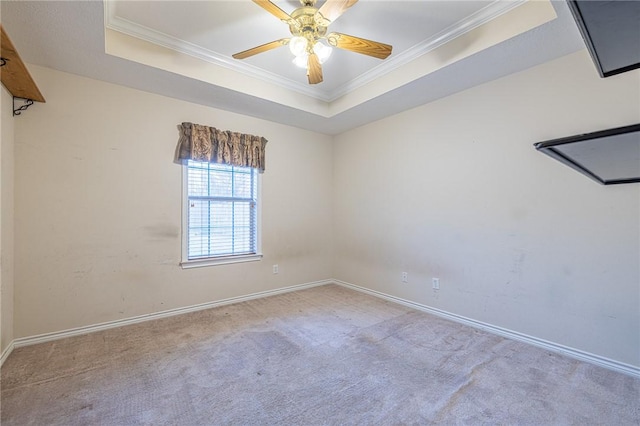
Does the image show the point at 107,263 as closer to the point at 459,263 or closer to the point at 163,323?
the point at 163,323

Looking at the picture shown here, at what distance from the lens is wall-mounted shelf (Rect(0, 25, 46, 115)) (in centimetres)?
167

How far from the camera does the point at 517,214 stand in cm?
261

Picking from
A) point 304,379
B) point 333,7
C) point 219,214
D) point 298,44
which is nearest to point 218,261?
point 219,214

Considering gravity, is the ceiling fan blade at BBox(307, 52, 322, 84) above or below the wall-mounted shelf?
above

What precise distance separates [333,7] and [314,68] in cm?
54

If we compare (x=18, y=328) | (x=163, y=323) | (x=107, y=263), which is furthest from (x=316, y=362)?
(x=18, y=328)

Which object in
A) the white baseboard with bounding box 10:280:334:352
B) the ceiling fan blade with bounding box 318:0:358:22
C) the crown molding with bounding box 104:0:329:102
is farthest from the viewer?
the white baseboard with bounding box 10:280:334:352

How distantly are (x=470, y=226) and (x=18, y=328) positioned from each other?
4.29 metres

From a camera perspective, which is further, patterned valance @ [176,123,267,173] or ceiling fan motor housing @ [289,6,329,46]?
patterned valance @ [176,123,267,173]

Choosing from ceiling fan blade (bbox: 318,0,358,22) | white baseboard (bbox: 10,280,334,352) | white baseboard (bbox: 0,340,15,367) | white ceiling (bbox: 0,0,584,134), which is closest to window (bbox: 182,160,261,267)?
white baseboard (bbox: 10,280,334,352)

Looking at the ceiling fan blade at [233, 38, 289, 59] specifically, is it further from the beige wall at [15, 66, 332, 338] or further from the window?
the window

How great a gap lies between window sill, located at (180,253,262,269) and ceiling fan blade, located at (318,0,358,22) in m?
2.80

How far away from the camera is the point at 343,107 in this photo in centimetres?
361

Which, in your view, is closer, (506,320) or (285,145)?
(506,320)
